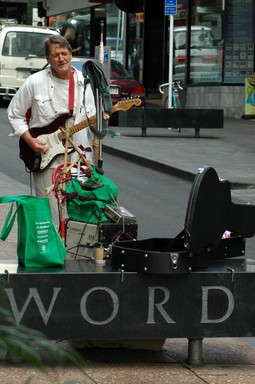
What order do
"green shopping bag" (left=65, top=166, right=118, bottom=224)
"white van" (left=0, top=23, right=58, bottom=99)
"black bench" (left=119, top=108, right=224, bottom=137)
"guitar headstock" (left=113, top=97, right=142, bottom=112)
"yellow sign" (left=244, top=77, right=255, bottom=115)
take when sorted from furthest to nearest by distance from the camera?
"white van" (left=0, top=23, right=58, bottom=99), "yellow sign" (left=244, top=77, right=255, bottom=115), "black bench" (left=119, top=108, right=224, bottom=137), "guitar headstock" (left=113, top=97, right=142, bottom=112), "green shopping bag" (left=65, top=166, right=118, bottom=224)

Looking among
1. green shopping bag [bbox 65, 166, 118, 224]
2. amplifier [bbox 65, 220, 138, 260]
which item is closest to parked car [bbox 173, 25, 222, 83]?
green shopping bag [bbox 65, 166, 118, 224]

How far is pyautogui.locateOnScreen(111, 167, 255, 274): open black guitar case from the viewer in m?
5.31

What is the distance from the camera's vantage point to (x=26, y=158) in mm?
7203

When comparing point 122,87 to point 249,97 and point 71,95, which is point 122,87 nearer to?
point 249,97

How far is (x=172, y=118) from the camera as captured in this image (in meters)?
21.5

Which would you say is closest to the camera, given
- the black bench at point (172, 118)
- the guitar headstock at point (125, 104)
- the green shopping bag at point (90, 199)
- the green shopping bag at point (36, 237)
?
the green shopping bag at point (36, 237)

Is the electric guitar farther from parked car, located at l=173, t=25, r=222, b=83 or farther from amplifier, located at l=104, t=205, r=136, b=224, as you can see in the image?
parked car, located at l=173, t=25, r=222, b=83

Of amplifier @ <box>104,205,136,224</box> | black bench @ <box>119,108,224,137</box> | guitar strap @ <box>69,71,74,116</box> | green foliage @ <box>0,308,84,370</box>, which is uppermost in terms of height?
guitar strap @ <box>69,71,74,116</box>

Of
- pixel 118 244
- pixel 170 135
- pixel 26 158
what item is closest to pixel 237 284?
pixel 118 244

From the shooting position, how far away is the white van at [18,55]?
26.9 meters

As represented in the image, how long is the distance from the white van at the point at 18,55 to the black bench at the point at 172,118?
6.04 metres

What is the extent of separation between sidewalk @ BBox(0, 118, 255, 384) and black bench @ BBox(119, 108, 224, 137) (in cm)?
31

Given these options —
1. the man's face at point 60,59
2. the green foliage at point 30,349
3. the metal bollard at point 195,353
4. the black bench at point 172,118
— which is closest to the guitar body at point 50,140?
the man's face at point 60,59

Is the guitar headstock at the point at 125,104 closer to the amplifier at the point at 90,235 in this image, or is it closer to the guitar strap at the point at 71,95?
the guitar strap at the point at 71,95
